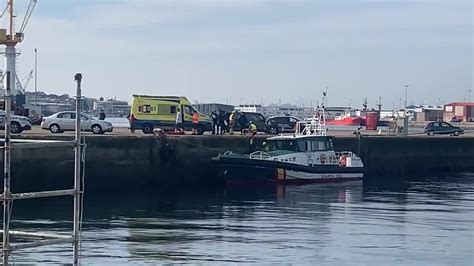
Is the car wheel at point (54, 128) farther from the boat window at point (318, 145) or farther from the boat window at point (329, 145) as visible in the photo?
the boat window at point (329, 145)

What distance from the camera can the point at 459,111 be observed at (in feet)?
404

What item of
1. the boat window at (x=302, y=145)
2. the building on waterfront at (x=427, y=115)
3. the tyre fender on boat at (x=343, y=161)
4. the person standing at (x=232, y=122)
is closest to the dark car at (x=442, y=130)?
the person standing at (x=232, y=122)

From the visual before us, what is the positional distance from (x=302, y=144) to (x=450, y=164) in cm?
1278

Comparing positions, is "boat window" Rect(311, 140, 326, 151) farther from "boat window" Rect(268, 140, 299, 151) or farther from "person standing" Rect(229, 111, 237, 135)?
"person standing" Rect(229, 111, 237, 135)

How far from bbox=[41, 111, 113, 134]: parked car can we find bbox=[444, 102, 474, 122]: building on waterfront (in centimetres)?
Answer: 7947

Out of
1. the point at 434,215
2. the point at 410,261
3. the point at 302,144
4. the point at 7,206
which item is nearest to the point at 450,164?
the point at 302,144

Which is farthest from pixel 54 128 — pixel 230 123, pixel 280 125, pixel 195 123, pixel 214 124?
pixel 280 125

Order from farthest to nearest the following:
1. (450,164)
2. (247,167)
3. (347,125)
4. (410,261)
Answer: (347,125) < (450,164) < (247,167) < (410,261)

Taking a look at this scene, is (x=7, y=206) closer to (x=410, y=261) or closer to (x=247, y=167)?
(x=410, y=261)

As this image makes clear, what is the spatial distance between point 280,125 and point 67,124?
1633 cm

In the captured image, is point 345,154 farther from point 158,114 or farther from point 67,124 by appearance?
point 67,124

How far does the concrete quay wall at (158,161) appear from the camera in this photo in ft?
104

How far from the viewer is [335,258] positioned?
19.5 m

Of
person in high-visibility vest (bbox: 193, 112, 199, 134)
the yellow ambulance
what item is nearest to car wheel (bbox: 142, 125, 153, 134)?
the yellow ambulance
